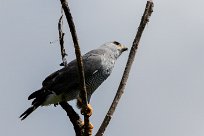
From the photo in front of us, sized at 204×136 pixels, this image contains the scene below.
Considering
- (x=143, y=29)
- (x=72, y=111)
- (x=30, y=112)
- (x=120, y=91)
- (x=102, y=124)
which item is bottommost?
(x=30, y=112)

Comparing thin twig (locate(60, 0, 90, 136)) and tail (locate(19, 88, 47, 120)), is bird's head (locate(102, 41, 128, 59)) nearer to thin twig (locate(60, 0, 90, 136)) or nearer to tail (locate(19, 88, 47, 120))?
tail (locate(19, 88, 47, 120))

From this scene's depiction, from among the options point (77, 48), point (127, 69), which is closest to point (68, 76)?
point (127, 69)

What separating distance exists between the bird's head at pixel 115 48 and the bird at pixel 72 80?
254 millimetres

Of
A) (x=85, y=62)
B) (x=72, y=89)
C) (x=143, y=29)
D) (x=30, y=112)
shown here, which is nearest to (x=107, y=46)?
(x=85, y=62)

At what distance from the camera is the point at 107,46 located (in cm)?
997

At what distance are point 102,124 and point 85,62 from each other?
3.94m

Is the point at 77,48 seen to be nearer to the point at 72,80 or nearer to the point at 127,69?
the point at 127,69

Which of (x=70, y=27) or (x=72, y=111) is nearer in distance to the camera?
(x=70, y=27)

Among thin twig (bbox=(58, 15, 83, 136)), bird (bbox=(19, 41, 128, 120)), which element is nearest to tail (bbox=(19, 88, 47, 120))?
bird (bbox=(19, 41, 128, 120))

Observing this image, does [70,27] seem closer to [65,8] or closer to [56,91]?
[65,8]

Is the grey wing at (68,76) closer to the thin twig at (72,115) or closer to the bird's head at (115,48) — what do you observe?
the bird's head at (115,48)

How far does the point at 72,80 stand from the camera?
27.2ft

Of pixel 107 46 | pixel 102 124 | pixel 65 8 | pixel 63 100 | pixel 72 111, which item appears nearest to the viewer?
pixel 65 8

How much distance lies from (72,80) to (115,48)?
80.1 inches
